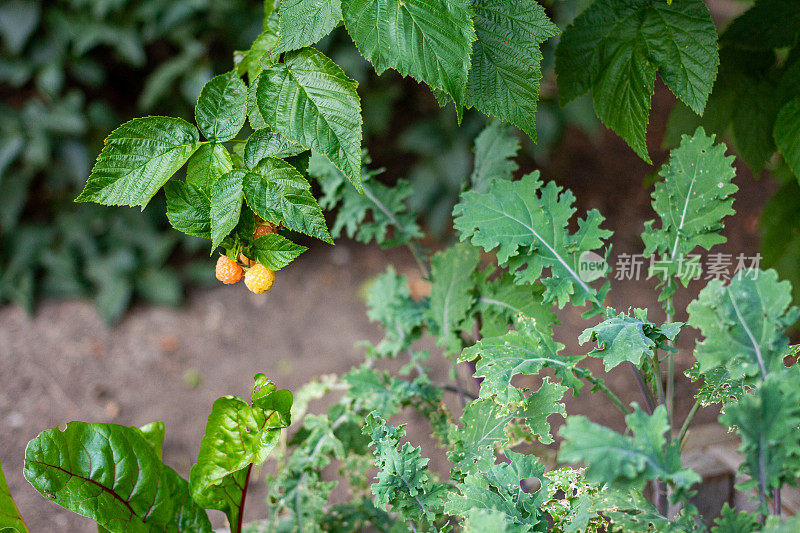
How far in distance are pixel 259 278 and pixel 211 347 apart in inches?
68.5

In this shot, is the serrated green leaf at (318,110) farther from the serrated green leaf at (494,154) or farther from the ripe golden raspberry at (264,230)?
the serrated green leaf at (494,154)

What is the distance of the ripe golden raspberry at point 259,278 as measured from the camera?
2.26 feet

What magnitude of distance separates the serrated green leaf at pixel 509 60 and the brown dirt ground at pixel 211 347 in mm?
1333

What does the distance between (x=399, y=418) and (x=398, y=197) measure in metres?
1.11

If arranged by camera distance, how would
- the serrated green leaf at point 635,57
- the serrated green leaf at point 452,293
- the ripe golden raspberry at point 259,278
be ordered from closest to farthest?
the ripe golden raspberry at point 259,278 < the serrated green leaf at point 635,57 < the serrated green leaf at point 452,293

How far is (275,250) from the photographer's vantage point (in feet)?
2.26

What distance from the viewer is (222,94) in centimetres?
72

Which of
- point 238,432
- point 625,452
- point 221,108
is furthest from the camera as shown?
point 238,432

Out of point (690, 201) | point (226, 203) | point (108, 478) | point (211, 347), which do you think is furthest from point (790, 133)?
point (211, 347)

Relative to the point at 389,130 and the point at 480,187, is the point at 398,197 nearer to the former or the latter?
the point at 480,187

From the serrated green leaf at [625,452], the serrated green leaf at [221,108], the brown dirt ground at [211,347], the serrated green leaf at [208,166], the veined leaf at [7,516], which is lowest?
the brown dirt ground at [211,347]

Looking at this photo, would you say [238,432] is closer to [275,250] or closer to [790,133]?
[275,250]

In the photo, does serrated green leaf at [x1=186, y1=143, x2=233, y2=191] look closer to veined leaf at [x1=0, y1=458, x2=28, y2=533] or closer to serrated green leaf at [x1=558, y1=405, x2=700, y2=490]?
serrated green leaf at [x1=558, y1=405, x2=700, y2=490]

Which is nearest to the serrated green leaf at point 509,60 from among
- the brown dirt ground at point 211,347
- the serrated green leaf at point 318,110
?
the serrated green leaf at point 318,110
